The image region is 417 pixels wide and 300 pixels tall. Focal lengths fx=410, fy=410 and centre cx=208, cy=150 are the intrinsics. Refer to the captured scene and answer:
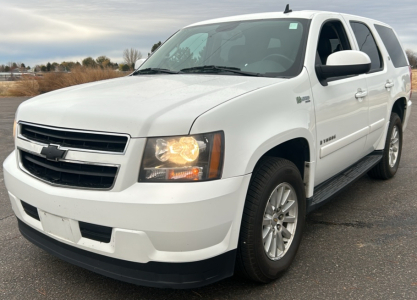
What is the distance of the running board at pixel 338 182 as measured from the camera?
329 cm

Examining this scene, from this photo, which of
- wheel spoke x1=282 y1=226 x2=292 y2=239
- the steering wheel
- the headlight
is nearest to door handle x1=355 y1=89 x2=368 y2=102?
the steering wheel

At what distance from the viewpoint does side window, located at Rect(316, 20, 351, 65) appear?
361 cm

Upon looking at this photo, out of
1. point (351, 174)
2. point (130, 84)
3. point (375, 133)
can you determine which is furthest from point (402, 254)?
point (130, 84)

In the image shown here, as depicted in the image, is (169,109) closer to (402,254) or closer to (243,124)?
(243,124)

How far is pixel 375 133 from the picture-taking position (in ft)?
14.5

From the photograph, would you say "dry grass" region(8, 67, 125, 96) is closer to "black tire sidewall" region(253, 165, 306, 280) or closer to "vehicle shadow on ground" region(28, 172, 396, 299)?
"vehicle shadow on ground" region(28, 172, 396, 299)

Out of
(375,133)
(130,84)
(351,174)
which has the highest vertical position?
(130,84)

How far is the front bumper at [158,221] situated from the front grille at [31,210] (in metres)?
0.22

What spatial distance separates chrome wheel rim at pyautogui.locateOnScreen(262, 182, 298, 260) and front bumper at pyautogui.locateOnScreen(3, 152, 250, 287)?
41 cm

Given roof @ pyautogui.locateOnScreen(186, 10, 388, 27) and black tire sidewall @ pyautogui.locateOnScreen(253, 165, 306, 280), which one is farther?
roof @ pyautogui.locateOnScreen(186, 10, 388, 27)

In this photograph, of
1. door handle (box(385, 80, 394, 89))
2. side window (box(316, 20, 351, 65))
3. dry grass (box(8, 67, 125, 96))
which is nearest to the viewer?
side window (box(316, 20, 351, 65))

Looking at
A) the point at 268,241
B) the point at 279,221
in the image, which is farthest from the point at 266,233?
the point at 279,221

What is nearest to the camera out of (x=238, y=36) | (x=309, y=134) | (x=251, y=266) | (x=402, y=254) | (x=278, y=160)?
(x=251, y=266)

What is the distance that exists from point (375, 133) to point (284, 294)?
2467 millimetres
